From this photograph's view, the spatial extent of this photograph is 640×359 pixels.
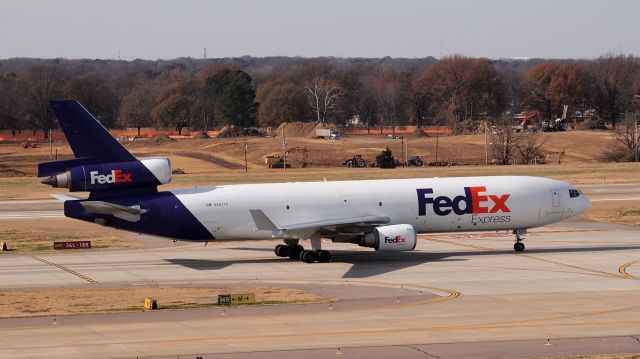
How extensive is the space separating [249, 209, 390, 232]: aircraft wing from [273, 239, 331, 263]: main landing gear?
1.58 metres

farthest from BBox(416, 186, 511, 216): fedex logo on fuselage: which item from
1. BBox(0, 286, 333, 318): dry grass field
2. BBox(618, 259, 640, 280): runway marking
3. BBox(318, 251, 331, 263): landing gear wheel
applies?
BBox(0, 286, 333, 318): dry grass field

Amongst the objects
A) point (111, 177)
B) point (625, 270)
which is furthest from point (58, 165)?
point (625, 270)

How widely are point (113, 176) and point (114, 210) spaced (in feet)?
6.14

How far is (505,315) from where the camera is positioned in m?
39.3

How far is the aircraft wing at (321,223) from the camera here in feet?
173

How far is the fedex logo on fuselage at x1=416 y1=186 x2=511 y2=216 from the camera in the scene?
56250mm

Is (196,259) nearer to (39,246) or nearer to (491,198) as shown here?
(39,246)

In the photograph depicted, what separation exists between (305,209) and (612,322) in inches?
854

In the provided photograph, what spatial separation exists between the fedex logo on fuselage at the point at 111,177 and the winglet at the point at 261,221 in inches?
276

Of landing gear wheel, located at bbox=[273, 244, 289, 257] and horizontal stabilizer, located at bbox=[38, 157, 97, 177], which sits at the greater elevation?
horizontal stabilizer, located at bbox=[38, 157, 97, 177]

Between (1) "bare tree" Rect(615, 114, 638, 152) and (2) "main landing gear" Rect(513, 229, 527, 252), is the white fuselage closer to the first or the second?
(2) "main landing gear" Rect(513, 229, 527, 252)

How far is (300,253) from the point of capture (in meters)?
56.2

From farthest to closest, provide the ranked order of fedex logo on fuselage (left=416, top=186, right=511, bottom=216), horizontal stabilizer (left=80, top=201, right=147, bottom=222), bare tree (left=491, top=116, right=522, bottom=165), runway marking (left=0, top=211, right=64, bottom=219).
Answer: bare tree (left=491, top=116, right=522, bottom=165) < runway marking (left=0, top=211, right=64, bottom=219) < fedex logo on fuselage (left=416, top=186, right=511, bottom=216) < horizontal stabilizer (left=80, top=201, right=147, bottom=222)

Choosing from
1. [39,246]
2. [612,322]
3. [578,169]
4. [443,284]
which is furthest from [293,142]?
[612,322]
